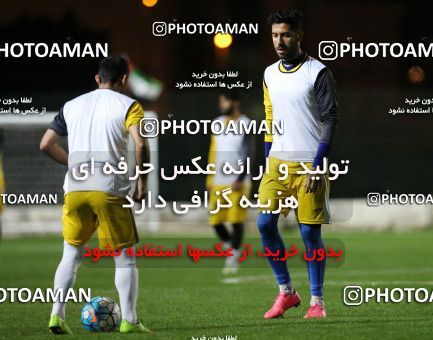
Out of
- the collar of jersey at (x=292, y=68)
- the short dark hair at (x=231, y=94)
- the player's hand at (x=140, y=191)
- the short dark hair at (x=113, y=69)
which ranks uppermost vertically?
the short dark hair at (x=231, y=94)

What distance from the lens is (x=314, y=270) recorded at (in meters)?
9.39

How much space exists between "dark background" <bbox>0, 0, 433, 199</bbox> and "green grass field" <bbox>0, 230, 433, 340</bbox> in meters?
3.29

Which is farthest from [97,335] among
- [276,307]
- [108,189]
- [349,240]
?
[349,240]

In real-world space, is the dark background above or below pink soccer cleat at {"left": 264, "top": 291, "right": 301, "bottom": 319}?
above

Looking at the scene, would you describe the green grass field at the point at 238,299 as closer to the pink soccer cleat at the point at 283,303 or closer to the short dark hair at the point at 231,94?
the pink soccer cleat at the point at 283,303

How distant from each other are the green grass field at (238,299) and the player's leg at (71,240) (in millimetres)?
183

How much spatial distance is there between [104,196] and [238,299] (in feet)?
11.4

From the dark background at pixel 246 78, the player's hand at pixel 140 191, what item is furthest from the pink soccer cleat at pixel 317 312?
the dark background at pixel 246 78

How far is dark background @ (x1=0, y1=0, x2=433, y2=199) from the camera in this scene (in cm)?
2183

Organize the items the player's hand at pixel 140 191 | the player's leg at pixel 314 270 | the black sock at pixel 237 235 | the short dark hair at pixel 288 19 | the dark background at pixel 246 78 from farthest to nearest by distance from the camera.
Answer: the dark background at pixel 246 78 < the black sock at pixel 237 235 < the player's leg at pixel 314 270 < the short dark hair at pixel 288 19 < the player's hand at pixel 140 191

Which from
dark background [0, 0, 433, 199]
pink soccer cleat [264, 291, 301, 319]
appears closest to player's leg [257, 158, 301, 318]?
pink soccer cleat [264, 291, 301, 319]

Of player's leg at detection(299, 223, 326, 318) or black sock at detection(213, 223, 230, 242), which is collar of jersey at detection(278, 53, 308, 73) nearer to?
player's leg at detection(299, 223, 326, 318)

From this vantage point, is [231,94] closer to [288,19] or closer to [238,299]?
[238,299]

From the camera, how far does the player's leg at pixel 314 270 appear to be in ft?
30.8
